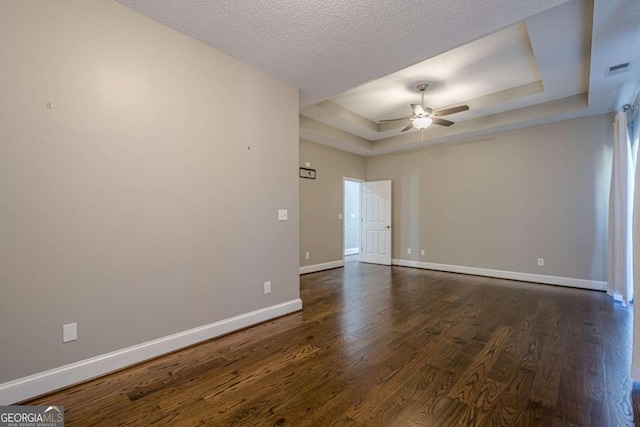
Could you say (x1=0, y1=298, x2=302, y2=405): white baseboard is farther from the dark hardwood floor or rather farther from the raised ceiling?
the raised ceiling

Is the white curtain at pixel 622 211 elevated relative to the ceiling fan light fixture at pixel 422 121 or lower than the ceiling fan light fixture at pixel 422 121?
lower

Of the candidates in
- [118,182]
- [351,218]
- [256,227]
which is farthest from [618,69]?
[351,218]

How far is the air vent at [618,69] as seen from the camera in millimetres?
2874

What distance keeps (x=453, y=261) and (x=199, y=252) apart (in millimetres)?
5133

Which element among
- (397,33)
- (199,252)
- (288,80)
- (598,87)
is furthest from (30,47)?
(598,87)

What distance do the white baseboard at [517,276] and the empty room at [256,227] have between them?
0.05m

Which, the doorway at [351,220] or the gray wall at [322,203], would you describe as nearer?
the gray wall at [322,203]

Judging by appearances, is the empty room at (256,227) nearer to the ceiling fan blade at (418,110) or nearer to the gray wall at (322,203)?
the ceiling fan blade at (418,110)

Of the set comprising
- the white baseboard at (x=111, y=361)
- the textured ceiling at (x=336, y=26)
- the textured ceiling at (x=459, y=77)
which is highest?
the textured ceiling at (x=459, y=77)

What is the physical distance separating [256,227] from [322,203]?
304 centimetres

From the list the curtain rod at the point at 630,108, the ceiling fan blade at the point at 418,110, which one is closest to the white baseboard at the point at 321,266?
the ceiling fan blade at the point at 418,110

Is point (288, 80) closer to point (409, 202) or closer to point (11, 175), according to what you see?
point (11, 175)

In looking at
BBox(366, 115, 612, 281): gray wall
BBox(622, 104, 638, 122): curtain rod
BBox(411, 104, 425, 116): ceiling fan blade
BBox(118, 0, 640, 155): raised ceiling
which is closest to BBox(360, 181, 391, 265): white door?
BBox(366, 115, 612, 281): gray wall

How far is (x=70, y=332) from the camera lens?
1932mm
